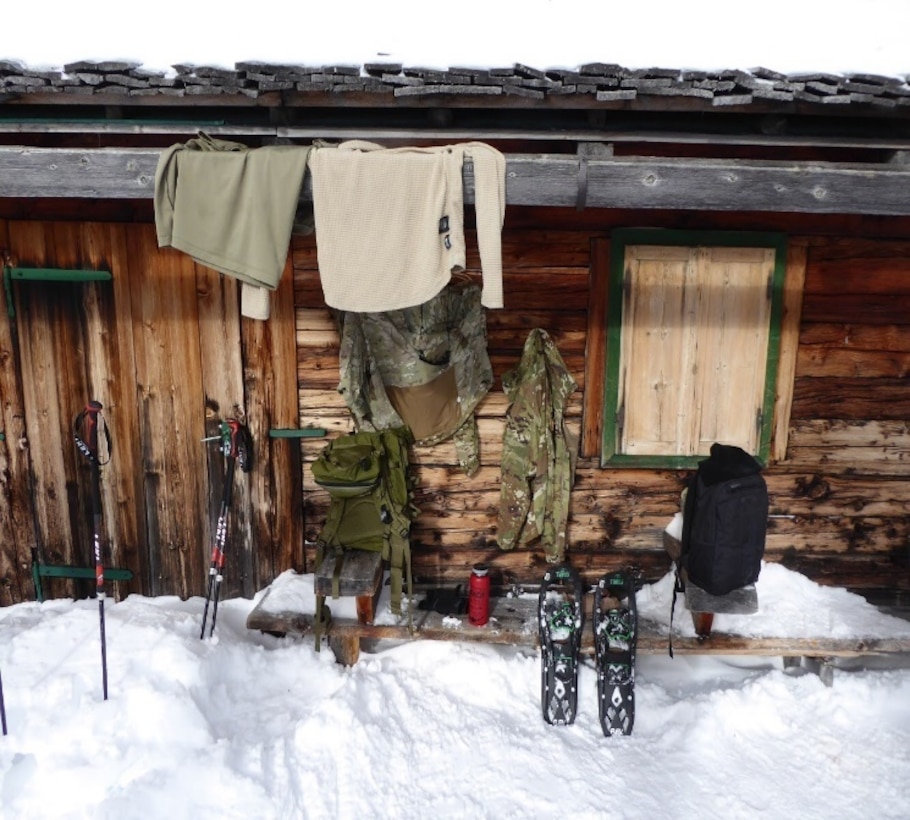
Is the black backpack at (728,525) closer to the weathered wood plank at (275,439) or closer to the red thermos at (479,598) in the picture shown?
the red thermos at (479,598)

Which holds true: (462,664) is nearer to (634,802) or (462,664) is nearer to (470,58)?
(634,802)

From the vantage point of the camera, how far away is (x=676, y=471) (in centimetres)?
515

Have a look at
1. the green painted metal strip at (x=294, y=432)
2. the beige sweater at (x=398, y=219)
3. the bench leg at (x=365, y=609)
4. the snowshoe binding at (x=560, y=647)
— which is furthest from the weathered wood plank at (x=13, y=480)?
the snowshoe binding at (x=560, y=647)

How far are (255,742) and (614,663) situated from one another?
216cm

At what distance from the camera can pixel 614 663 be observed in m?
4.39

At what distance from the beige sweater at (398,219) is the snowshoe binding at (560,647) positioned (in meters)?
2.17

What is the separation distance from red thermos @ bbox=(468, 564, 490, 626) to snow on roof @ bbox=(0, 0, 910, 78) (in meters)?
3.03

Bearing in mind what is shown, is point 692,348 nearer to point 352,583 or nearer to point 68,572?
point 352,583

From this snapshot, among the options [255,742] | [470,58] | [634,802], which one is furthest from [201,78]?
[634,802]

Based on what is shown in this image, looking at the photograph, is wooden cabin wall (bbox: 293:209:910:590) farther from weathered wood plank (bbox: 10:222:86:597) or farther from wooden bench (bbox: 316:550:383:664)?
weathered wood plank (bbox: 10:222:86:597)

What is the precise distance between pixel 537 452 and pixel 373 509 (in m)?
1.20

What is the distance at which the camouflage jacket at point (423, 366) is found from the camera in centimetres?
480

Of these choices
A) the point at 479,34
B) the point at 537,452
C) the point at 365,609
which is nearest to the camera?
the point at 479,34

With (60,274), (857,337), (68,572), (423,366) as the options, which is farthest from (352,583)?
(857,337)
